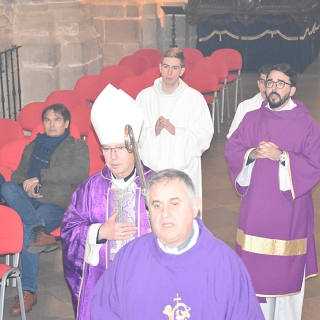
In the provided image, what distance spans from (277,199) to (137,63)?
7.04 meters

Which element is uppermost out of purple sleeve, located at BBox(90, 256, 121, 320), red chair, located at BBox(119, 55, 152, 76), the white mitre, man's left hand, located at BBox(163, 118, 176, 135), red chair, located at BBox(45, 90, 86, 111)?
red chair, located at BBox(119, 55, 152, 76)

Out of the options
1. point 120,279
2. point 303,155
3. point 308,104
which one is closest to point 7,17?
point 308,104

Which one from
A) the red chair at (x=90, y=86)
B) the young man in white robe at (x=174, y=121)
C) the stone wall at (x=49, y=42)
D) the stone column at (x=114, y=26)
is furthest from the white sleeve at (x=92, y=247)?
the stone column at (x=114, y=26)

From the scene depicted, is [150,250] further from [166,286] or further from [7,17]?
[7,17]

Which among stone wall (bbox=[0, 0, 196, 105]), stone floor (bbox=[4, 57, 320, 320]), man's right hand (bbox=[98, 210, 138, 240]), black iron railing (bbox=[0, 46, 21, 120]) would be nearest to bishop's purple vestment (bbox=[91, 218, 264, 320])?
man's right hand (bbox=[98, 210, 138, 240])

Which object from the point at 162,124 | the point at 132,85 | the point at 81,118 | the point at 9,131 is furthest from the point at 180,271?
the point at 132,85

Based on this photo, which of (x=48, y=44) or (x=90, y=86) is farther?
(x=48, y=44)

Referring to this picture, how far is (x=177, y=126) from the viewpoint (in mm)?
6555

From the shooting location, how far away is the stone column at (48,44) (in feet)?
35.6

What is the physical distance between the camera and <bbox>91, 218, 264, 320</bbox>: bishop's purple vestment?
314 cm

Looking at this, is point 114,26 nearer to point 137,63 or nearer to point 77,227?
point 137,63

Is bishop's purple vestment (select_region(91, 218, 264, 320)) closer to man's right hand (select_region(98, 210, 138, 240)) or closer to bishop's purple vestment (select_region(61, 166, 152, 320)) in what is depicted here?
man's right hand (select_region(98, 210, 138, 240))

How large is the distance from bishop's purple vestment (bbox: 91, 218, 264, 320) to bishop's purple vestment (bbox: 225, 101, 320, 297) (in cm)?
204

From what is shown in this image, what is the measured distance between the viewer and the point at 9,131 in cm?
766
